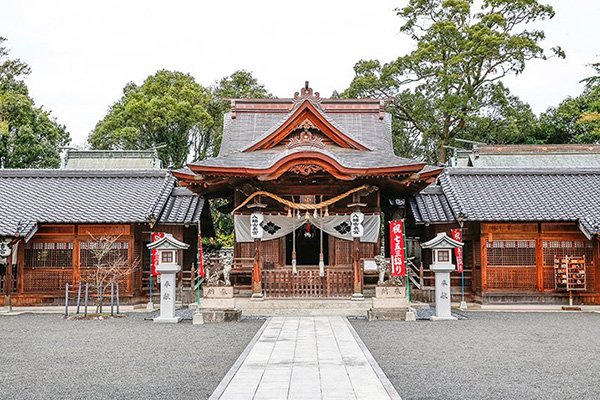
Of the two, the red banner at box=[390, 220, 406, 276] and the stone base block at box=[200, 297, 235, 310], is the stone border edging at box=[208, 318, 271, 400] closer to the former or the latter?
the stone base block at box=[200, 297, 235, 310]

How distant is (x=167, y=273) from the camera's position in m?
14.2

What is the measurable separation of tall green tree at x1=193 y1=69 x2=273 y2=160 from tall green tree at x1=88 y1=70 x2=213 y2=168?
1.93ft

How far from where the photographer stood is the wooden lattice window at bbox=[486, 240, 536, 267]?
686 inches

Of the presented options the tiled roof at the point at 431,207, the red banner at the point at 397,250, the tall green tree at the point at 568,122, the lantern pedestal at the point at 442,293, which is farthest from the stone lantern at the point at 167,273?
the tall green tree at the point at 568,122

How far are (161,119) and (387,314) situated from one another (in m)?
22.7

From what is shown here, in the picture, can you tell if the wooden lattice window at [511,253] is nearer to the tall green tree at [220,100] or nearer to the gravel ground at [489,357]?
the gravel ground at [489,357]

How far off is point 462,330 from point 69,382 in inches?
313

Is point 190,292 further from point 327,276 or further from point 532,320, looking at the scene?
point 532,320

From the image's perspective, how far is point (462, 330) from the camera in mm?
12125

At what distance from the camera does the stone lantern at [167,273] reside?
1405 centimetres

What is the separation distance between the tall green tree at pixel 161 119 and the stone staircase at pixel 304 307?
19499 mm

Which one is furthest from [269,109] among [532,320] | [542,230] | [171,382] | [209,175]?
[171,382]

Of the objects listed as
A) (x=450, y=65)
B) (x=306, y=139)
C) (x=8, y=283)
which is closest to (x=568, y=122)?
(x=450, y=65)

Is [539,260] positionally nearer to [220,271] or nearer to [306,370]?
[220,271]
